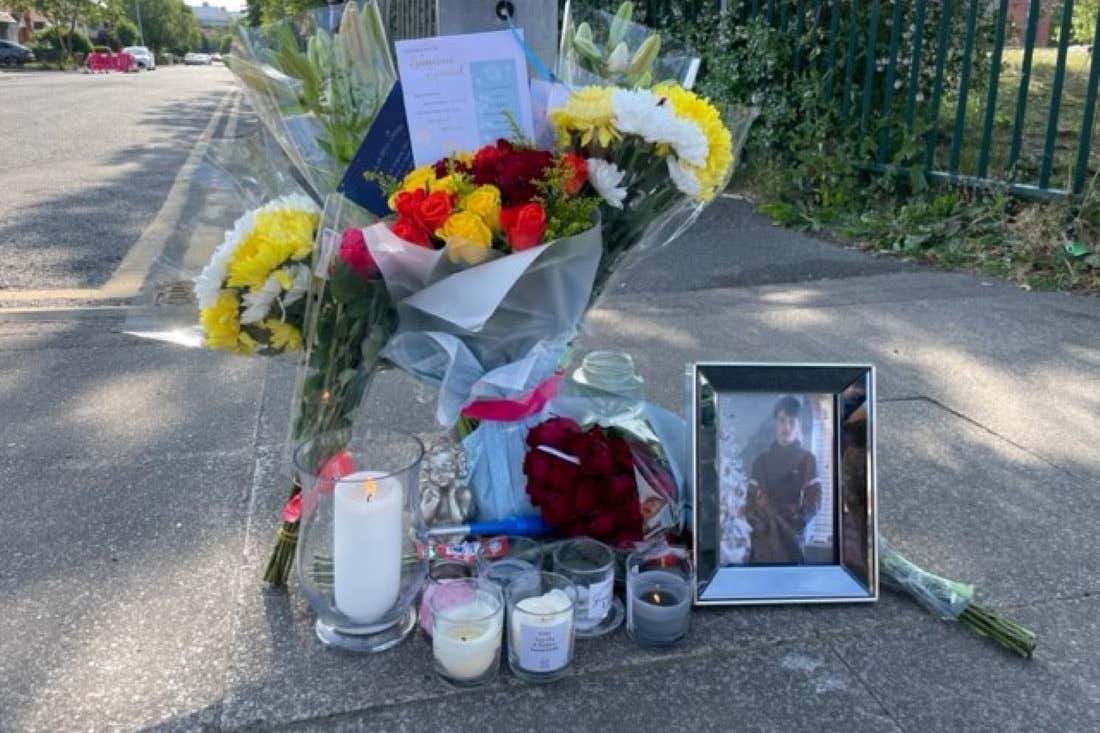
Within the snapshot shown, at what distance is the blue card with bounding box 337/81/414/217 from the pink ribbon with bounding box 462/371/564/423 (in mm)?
481

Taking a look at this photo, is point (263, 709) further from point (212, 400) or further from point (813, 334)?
point (813, 334)

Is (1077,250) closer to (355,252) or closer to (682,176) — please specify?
(682,176)

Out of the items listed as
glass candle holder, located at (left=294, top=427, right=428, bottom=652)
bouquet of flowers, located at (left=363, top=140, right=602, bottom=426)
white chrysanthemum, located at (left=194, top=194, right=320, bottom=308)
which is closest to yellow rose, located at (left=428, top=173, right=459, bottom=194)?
bouquet of flowers, located at (left=363, top=140, right=602, bottom=426)

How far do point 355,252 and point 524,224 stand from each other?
337 millimetres

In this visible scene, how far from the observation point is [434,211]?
1.78 metres

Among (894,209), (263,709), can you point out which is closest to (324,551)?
(263,709)

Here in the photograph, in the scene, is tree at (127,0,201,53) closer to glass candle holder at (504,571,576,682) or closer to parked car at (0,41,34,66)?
parked car at (0,41,34,66)

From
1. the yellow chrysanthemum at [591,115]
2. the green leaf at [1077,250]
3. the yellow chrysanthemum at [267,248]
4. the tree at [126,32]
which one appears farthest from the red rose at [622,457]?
the tree at [126,32]

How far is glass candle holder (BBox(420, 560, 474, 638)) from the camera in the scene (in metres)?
1.90

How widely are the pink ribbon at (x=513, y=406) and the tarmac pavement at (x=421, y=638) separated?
516mm

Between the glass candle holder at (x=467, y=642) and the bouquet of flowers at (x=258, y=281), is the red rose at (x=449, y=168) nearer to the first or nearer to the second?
the bouquet of flowers at (x=258, y=281)

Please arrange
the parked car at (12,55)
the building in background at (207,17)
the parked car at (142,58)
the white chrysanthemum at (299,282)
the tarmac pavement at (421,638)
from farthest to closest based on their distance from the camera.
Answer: the building in background at (207,17)
the parked car at (142,58)
the parked car at (12,55)
the white chrysanthemum at (299,282)
the tarmac pavement at (421,638)

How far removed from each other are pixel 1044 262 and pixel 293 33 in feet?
15.5

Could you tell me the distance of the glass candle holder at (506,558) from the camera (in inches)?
78.4
